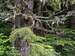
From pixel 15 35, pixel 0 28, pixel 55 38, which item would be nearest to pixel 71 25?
pixel 55 38

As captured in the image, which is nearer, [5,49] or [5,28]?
[5,49]

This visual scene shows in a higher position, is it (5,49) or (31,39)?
(31,39)

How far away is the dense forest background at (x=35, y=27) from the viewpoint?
2676 millimetres

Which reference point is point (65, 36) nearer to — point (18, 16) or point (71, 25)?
point (71, 25)

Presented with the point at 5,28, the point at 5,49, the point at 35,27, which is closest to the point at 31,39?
the point at 35,27

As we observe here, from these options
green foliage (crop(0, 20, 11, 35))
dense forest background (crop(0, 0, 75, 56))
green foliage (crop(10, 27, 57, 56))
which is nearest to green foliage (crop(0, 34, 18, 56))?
dense forest background (crop(0, 0, 75, 56))

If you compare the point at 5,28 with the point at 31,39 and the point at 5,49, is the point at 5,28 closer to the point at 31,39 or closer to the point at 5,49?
the point at 5,49

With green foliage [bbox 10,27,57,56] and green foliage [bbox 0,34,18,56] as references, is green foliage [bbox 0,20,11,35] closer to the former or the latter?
green foliage [bbox 0,34,18,56]

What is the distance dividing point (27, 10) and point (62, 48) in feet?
11.2

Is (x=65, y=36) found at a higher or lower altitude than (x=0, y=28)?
lower

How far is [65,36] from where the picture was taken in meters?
5.91

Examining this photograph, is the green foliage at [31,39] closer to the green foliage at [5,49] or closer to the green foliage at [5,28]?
the green foliage at [5,49]

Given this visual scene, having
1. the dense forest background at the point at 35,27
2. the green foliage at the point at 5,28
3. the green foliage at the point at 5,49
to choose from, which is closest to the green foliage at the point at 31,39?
the dense forest background at the point at 35,27

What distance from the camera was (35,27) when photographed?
10.3ft
